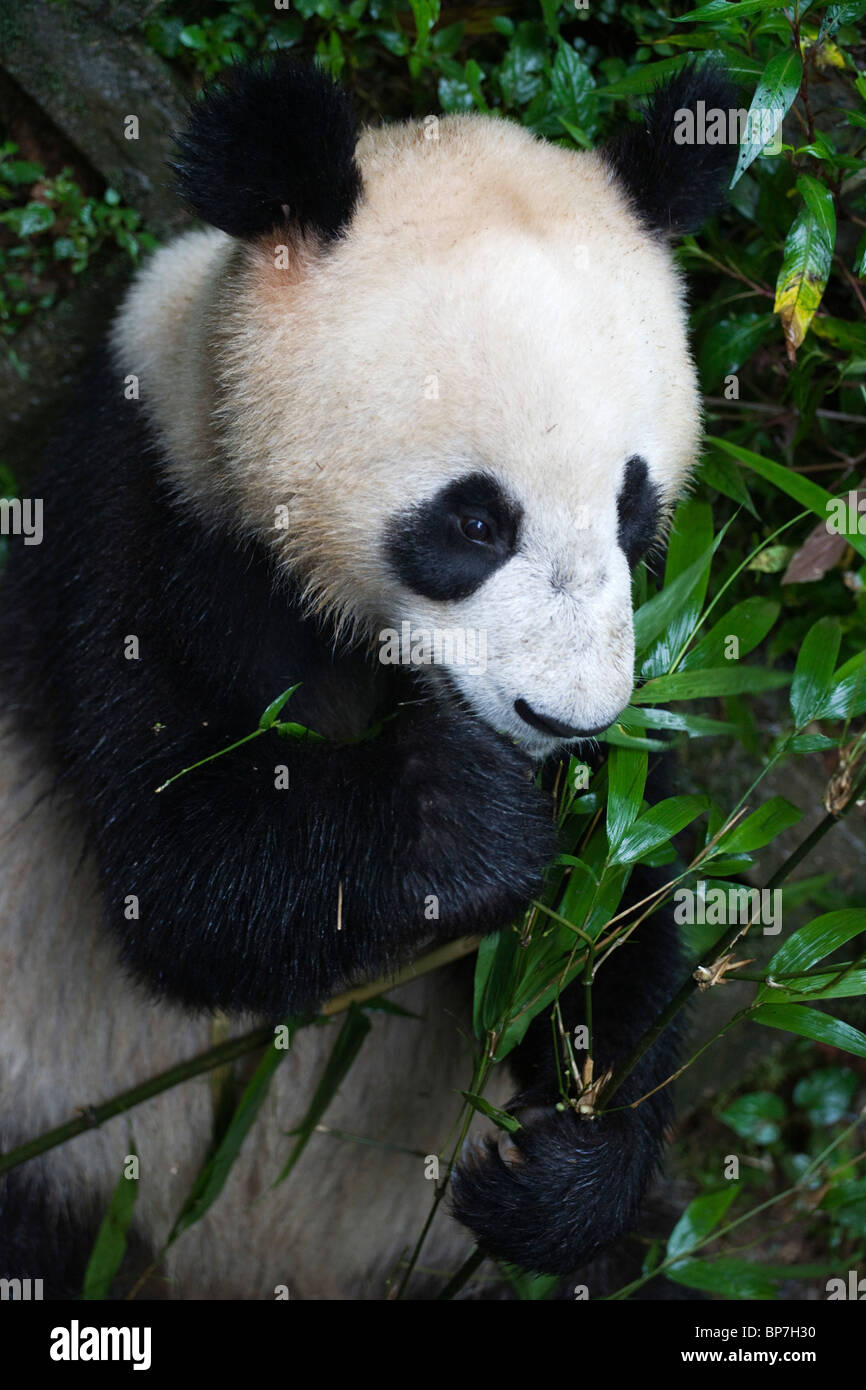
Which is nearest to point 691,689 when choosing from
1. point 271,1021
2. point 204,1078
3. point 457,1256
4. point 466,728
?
point 466,728

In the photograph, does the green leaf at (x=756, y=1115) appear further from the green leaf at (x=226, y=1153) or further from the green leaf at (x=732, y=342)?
the green leaf at (x=732, y=342)

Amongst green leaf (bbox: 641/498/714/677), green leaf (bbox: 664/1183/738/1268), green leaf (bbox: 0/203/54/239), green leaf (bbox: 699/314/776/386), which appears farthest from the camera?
green leaf (bbox: 0/203/54/239)

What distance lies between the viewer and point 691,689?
2.48m

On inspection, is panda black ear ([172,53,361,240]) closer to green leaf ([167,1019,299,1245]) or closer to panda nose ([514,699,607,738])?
panda nose ([514,699,607,738])

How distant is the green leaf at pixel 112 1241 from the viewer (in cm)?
282

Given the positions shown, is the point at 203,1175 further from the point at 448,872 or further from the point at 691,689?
the point at 691,689

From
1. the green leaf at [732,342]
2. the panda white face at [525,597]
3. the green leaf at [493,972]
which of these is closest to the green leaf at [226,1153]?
the green leaf at [493,972]

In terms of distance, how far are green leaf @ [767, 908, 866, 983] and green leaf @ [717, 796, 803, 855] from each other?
0.64 feet

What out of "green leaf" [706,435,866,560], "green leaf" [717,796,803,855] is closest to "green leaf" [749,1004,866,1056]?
"green leaf" [717,796,803,855]

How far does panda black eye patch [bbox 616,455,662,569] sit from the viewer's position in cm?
223

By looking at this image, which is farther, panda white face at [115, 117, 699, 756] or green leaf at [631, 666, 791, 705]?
green leaf at [631, 666, 791, 705]

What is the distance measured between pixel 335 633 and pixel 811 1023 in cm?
113

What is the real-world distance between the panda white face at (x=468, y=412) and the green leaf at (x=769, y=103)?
25 cm

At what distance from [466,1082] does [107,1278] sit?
92cm
